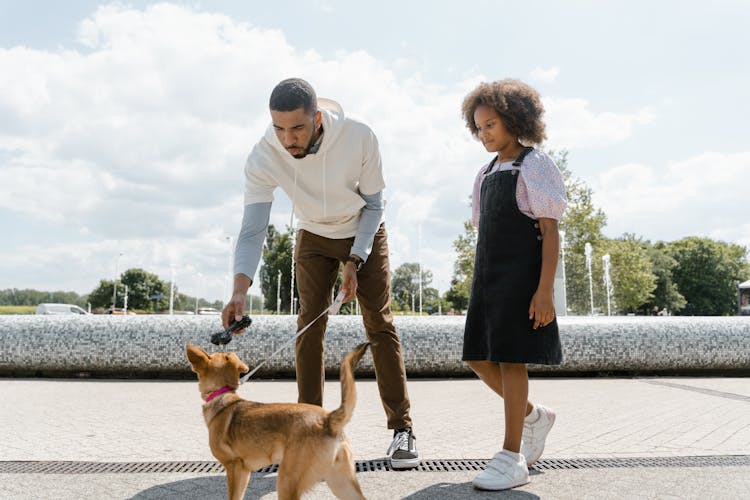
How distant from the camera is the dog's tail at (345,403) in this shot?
226 centimetres

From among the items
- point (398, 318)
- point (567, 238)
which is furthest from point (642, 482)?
point (567, 238)

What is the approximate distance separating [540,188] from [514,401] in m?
1.16

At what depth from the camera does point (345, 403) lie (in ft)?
7.52

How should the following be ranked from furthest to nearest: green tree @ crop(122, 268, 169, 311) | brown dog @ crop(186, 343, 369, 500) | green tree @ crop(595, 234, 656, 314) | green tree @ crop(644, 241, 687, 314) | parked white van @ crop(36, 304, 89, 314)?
green tree @ crop(122, 268, 169, 311) → green tree @ crop(644, 241, 687, 314) → parked white van @ crop(36, 304, 89, 314) → green tree @ crop(595, 234, 656, 314) → brown dog @ crop(186, 343, 369, 500)

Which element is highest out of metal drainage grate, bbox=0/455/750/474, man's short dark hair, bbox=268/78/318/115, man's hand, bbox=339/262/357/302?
man's short dark hair, bbox=268/78/318/115

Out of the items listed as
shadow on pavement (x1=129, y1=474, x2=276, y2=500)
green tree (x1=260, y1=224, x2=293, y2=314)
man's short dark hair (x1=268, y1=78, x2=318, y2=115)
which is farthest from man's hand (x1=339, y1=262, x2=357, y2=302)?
green tree (x1=260, y1=224, x2=293, y2=314)

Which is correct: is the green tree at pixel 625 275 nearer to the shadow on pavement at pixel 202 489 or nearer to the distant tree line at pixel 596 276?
the distant tree line at pixel 596 276

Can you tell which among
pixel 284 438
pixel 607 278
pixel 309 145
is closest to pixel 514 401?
pixel 284 438

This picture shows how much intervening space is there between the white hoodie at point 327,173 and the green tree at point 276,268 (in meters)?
46.1

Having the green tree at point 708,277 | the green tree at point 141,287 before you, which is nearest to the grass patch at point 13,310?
the green tree at point 141,287

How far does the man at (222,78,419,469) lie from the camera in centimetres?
338

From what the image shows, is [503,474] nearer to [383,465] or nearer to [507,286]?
[383,465]

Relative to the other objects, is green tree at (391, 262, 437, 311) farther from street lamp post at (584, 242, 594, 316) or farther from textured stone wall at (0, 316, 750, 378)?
textured stone wall at (0, 316, 750, 378)

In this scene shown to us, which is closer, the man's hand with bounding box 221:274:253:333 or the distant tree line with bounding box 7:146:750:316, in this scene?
the man's hand with bounding box 221:274:253:333
